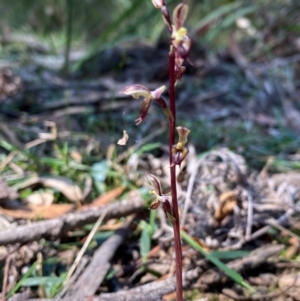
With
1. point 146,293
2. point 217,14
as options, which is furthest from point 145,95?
point 217,14

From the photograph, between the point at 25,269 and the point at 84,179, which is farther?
the point at 84,179

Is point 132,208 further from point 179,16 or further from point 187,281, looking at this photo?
point 179,16

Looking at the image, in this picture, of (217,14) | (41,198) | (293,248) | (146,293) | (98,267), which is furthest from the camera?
(217,14)

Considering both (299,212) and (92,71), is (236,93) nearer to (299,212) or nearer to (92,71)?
(92,71)

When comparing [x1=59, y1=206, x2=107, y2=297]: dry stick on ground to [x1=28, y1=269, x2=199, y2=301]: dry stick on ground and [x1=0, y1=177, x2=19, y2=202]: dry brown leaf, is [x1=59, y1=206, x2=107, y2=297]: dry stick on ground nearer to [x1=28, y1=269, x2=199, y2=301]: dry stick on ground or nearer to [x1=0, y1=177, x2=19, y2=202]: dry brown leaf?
[x1=28, y1=269, x2=199, y2=301]: dry stick on ground

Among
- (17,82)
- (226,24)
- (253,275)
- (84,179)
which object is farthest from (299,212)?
(226,24)

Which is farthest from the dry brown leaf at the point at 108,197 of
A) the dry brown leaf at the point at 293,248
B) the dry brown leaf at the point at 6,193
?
the dry brown leaf at the point at 293,248

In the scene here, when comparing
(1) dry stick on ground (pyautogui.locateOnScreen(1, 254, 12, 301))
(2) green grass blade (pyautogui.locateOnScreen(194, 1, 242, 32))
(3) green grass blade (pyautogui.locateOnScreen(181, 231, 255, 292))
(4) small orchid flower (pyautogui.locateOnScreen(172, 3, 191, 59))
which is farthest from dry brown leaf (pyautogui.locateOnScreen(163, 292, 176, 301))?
(2) green grass blade (pyautogui.locateOnScreen(194, 1, 242, 32))
